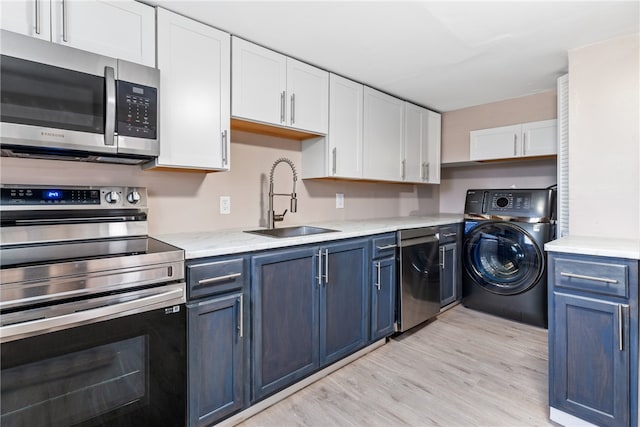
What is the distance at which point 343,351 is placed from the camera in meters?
2.14

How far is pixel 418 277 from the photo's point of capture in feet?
8.68

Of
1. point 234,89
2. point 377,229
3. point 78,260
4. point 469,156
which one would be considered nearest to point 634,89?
point 469,156

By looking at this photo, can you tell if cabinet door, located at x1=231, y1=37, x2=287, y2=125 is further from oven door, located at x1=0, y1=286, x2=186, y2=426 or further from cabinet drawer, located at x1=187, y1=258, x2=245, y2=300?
oven door, located at x1=0, y1=286, x2=186, y2=426

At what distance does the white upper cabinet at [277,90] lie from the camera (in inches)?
77.4

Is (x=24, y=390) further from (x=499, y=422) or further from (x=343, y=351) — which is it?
(x=499, y=422)

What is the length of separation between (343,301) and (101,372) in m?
1.32

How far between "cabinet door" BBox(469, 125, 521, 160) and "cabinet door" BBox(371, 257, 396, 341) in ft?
Answer: 5.57

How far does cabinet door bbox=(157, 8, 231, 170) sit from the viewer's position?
1678mm

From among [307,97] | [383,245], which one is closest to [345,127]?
[307,97]

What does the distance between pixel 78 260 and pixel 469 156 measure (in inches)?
136

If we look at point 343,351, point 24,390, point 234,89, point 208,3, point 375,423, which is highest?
point 208,3

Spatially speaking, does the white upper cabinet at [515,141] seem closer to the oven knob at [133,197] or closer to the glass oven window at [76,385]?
the oven knob at [133,197]

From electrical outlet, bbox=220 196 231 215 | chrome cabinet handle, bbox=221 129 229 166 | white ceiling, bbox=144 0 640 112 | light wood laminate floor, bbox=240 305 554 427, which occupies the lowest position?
light wood laminate floor, bbox=240 305 554 427

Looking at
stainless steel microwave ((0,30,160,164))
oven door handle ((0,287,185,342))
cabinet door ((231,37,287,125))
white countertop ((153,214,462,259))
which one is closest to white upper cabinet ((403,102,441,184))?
white countertop ((153,214,462,259))
